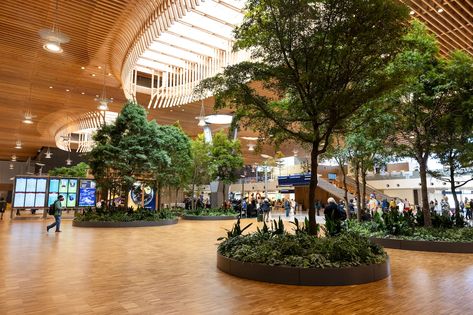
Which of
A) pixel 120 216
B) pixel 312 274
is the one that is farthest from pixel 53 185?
pixel 312 274

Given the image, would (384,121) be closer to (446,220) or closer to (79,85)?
(446,220)

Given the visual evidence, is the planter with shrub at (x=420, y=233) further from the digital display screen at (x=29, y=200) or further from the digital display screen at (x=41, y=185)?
the digital display screen at (x=29, y=200)

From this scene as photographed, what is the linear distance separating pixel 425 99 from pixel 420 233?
3.50 meters

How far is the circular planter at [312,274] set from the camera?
4906 mm

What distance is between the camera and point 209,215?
17922 millimetres

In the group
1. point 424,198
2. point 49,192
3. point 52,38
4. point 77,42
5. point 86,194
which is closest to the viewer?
point 52,38

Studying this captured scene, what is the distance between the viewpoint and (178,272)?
5.55m

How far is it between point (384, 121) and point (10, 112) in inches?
850

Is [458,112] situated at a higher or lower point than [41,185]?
higher

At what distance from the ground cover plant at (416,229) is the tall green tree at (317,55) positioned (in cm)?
328

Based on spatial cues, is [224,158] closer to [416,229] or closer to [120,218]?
[120,218]

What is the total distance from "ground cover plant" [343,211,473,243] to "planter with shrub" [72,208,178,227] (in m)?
7.80

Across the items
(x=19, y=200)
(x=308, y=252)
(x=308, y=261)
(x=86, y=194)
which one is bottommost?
(x=308, y=261)

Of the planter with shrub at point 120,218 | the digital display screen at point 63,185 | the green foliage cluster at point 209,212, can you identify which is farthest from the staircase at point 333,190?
the digital display screen at point 63,185
